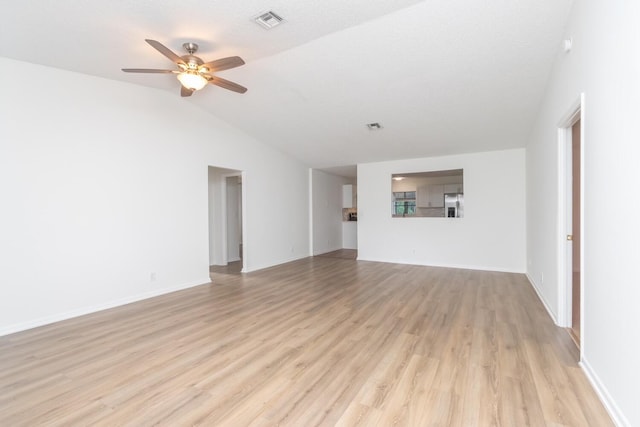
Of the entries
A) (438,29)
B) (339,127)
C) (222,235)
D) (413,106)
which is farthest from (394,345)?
(222,235)

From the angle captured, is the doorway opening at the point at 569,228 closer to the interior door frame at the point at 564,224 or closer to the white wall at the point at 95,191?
the interior door frame at the point at 564,224

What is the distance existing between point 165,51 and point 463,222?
6.03m

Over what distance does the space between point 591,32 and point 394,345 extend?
9.17ft

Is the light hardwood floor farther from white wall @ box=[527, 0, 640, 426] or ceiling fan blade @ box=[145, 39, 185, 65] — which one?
ceiling fan blade @ box=[145, 39, 185, 65]

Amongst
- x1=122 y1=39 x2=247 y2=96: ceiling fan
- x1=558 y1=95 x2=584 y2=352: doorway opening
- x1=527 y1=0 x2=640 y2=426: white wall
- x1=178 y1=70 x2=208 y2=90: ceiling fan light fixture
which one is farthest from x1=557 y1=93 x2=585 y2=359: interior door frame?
x1=178 y1=70 x2=208 y2=90: ceiling fan light fixture

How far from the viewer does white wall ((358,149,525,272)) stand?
590 cm

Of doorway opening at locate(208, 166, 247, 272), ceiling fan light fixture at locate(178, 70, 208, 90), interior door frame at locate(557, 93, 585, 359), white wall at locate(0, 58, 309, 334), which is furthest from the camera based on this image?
doorway opening at locate(208, 166, 247, 272)

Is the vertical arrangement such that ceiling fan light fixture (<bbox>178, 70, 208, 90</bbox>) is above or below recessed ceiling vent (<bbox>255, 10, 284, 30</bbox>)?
below

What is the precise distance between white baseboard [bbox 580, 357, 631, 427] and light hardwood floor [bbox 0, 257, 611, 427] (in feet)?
0.15

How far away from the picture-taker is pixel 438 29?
2902 mm

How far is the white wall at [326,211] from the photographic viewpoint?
8375 mm

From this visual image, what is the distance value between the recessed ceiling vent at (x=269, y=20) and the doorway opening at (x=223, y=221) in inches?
151

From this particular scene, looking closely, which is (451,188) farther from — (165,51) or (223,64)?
(165,51)

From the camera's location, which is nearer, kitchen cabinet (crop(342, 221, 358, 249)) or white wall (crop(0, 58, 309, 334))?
white wall (crop(0, 58, 309, 334))
